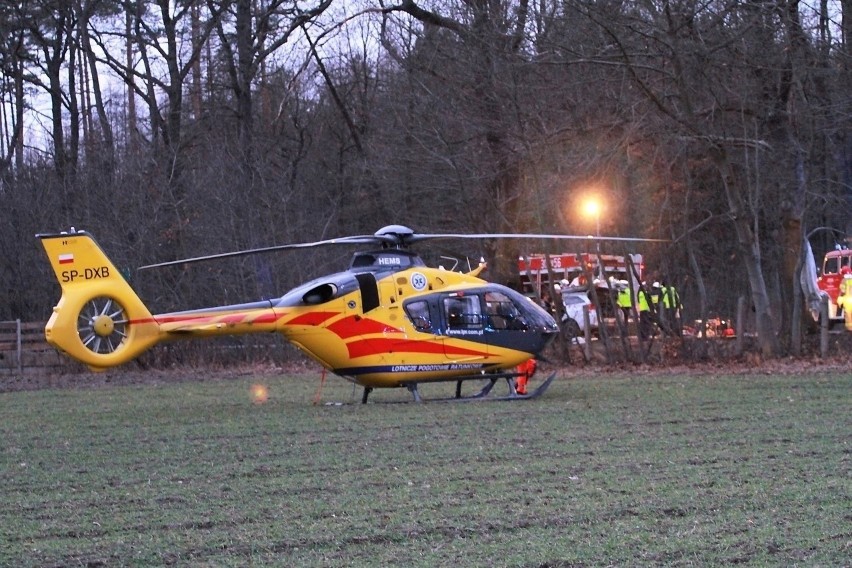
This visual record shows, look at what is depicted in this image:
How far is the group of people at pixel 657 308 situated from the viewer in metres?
23.7

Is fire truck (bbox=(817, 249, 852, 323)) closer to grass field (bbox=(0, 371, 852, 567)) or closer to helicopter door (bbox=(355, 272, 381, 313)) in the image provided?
grass field (bbox=(0, 371, 852, 567))

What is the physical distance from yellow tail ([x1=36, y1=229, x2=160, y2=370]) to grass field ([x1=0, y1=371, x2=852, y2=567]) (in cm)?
102

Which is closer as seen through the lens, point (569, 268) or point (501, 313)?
point (501, 313)

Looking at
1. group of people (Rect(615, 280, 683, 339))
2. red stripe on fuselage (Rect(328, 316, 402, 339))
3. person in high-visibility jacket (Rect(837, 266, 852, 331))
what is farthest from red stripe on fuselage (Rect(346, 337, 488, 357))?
person in high-visibility jacket (Rect(837, 266, 852, 331))

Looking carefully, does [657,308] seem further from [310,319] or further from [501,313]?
[310,319]

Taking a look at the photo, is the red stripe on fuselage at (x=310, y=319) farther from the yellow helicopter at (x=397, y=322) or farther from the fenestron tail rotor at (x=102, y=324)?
the fenestron tail rotor at (x=102, y=324)

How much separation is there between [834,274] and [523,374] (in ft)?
53.1

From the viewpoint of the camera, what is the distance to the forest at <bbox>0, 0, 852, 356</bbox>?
22641mm

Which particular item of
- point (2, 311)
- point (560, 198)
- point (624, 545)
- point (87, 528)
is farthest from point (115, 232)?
point (624, 545)

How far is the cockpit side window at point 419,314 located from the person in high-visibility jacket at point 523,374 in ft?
5.29

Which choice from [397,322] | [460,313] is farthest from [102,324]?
[460,313]

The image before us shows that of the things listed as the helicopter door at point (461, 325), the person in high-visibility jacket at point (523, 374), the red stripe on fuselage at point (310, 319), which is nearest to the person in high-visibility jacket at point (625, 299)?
the person in high-visibility jacket at point (523, 374)

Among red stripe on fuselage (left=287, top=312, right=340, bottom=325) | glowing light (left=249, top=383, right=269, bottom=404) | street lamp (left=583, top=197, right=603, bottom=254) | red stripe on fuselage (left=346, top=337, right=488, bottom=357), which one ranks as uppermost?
street lamp (left=583, top=197, right=603, bottom=254)

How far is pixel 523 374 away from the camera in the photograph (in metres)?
17.8
